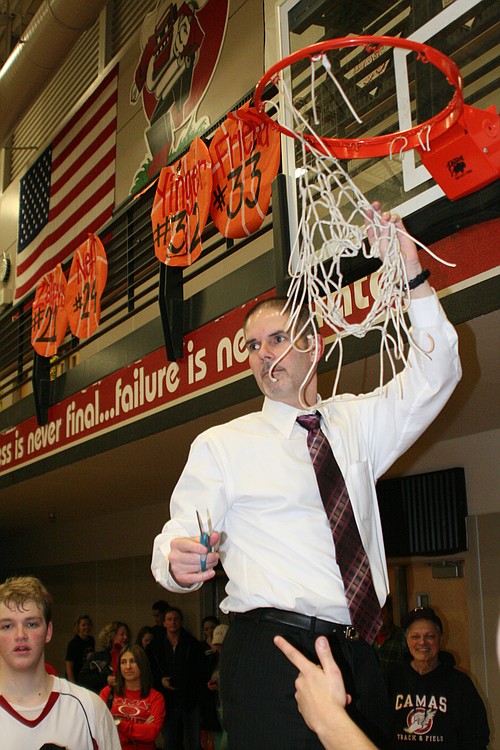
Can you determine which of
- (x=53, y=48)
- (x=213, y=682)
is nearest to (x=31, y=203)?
(x=53, y=48)

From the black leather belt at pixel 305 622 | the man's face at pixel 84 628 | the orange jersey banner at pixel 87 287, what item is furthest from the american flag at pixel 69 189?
the black leather belt at pixel 305 622

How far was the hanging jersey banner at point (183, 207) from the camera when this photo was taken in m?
5.43

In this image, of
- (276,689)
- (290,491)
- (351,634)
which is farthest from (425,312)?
(276,689)

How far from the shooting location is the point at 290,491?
2.14 meters

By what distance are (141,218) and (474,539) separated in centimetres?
367

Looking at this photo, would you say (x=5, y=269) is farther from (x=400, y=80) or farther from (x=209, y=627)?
(x=400, y=80)

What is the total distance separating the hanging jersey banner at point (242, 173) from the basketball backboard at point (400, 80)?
100cm

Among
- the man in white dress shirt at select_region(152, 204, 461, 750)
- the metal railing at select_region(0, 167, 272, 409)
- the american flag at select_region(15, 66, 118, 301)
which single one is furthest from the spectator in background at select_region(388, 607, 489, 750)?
the american flag at select_region(15, 66, 118, 301)

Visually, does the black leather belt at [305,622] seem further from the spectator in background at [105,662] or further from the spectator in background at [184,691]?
the spectator in background at [184,691]

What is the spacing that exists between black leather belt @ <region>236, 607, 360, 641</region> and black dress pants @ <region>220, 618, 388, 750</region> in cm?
1

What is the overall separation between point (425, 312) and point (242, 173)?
3034mm

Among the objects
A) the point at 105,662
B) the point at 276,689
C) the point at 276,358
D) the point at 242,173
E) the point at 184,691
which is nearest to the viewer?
the point at 276,689

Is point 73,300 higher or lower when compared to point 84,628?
higher

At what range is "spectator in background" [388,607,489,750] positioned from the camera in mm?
4762
